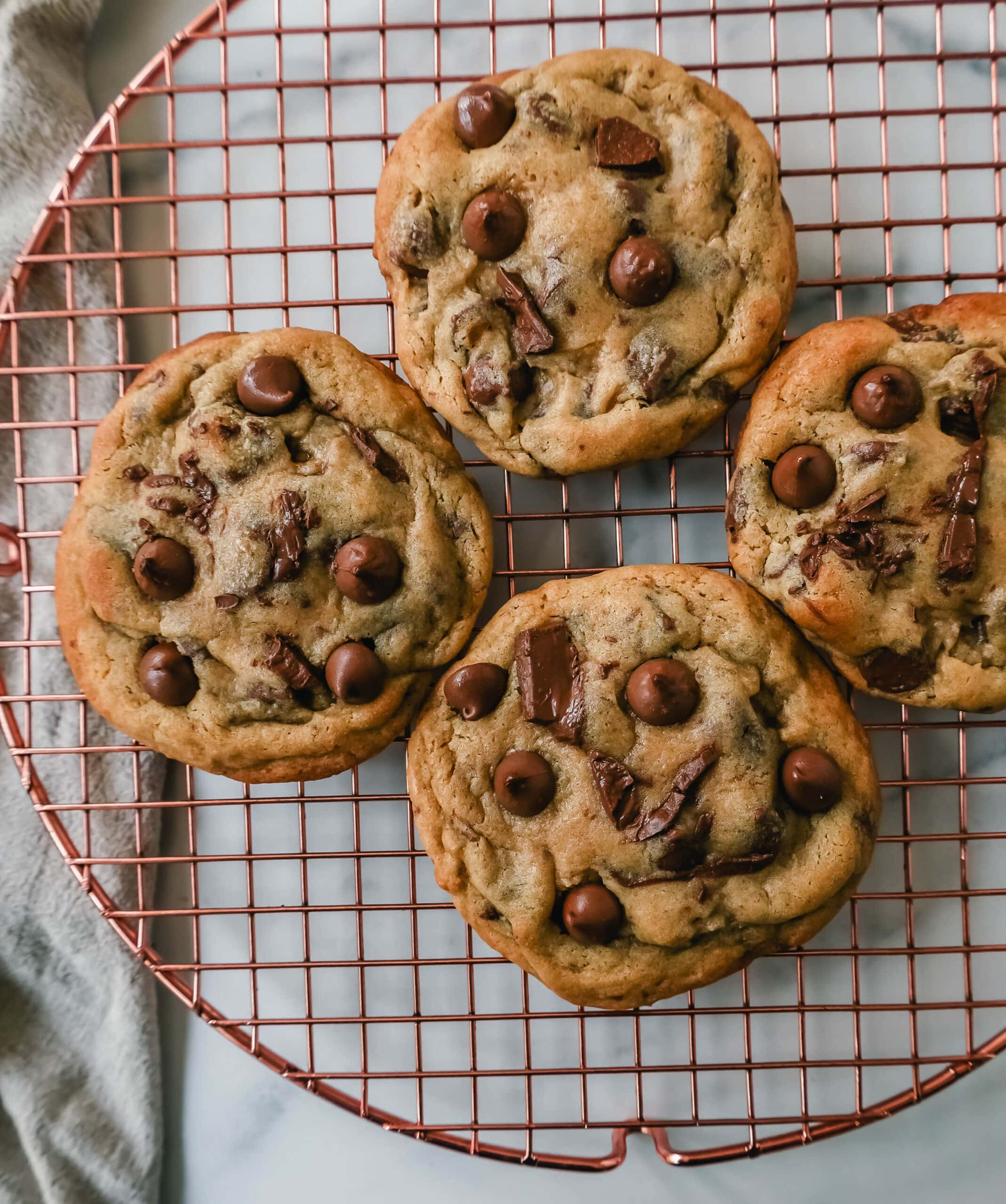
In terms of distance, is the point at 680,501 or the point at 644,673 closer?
the point at 644,673

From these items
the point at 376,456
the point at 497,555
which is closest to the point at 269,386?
the point at 376,456

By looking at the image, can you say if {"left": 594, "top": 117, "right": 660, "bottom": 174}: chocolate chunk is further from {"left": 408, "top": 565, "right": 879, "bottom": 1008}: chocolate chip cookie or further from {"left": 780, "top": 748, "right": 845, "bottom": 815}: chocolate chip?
{"left": 780, "top": 748, "right": 845, "bottom": 815}: chocolate chip

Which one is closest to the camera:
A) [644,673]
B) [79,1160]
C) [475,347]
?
[644,673]

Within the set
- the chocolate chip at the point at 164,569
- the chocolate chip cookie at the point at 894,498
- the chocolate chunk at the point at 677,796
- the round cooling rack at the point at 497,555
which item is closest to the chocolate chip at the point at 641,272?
the chocolate chip cookie at the point at 894,498

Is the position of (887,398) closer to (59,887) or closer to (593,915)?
(593,915)

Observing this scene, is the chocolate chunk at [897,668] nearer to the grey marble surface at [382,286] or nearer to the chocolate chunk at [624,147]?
the grey marble surface at [382,286]

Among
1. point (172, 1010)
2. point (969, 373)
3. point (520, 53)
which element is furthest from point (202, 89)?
point (172, 1010)

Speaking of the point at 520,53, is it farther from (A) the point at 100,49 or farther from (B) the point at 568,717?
(B) the point at 568,717
